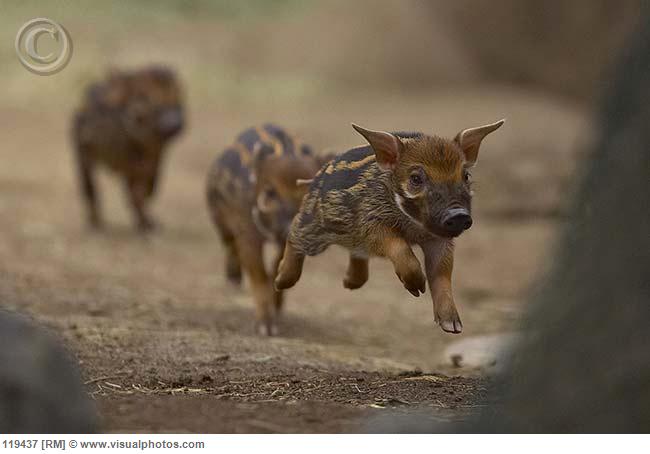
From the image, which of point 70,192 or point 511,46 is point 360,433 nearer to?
point 70,192

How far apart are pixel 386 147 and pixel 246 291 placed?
463cm

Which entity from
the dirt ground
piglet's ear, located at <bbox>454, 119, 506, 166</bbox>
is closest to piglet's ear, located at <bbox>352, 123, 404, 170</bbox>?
piglet's ear, located at <bbox>454, 119, 506, 166</bbox>

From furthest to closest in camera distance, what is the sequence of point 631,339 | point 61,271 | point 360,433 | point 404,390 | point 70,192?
1. point 70,192
2. point 61,271
3. point 404,390
4. point 360,433
5. point 631,339

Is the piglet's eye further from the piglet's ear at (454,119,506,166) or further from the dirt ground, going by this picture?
the dirt ground

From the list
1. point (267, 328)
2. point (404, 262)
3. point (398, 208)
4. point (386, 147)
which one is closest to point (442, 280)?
point (404, 262)

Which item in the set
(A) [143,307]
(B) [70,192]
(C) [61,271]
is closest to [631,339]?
(A) [143,307]

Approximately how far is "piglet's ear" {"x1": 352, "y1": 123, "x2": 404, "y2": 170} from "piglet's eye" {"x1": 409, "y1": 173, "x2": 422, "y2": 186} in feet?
0.46

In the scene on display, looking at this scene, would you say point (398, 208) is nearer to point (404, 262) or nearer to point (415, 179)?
point (415, 179)

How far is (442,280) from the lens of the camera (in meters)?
5.19

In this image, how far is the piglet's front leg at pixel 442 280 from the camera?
5.03 meters

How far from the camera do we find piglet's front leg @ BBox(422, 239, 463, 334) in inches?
198

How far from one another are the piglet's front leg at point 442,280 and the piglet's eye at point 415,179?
34 centimetres
